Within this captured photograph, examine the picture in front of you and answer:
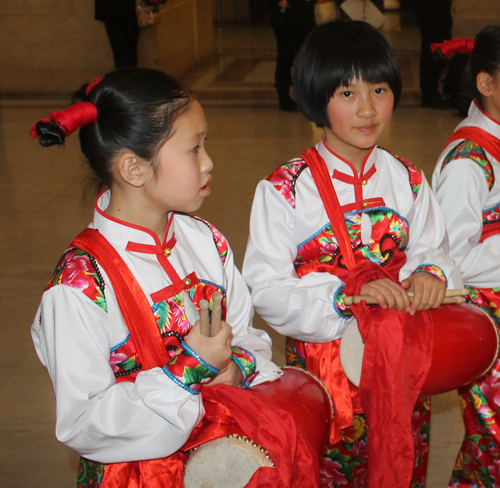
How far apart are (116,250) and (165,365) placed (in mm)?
242

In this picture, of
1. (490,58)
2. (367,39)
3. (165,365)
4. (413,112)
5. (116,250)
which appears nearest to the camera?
(165,365)

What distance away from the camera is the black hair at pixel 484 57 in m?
1.58

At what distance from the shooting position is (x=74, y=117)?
1078 millimetres

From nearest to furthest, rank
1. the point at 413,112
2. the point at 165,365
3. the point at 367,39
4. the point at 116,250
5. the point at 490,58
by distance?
the point at 165,365 < the point at 116,250 < the point at 367,39 < the point at 490,58 < the point at 413,112

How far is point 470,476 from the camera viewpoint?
5.47 feet

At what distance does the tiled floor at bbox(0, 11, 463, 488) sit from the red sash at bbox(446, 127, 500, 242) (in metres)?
0.80

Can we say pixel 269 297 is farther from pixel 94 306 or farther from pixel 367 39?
pixel 367 39

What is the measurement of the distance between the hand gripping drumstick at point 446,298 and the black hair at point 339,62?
0.44 m

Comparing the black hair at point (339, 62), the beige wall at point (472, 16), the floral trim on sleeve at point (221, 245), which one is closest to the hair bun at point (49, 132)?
the floral trim on sleeve at point (221, 245)

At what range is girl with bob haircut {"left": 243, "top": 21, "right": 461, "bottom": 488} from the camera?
1.33m

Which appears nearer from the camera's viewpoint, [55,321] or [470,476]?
[55,321]

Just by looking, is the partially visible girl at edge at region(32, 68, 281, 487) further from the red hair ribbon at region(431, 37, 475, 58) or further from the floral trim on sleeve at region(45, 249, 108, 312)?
the red hair ribbon at region(431, 37, 475, 58)

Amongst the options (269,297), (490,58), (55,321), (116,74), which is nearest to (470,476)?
(269,297)

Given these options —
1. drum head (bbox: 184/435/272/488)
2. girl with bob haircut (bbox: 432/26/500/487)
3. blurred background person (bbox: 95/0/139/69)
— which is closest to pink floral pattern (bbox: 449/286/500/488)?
girl with bob haircut (bbox: 432/26/500/487)
